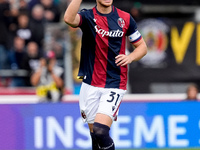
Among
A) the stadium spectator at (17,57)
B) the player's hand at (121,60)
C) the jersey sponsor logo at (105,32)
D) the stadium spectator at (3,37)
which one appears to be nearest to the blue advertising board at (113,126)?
the stadium spectator at (17,57)

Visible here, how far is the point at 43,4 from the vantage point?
12750mm

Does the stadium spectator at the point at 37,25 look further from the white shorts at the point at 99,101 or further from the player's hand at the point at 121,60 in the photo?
the player's hand at the point at 121,60

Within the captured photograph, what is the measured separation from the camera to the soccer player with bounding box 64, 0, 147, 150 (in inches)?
245

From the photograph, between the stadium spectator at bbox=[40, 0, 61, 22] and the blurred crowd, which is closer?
the blurred crowd

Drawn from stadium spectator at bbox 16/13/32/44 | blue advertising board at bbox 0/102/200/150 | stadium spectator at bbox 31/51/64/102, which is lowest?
blue advertising board at bbox 0/102/200/150

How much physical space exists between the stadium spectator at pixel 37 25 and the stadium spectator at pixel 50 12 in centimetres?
29

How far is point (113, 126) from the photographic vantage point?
965 centimetres

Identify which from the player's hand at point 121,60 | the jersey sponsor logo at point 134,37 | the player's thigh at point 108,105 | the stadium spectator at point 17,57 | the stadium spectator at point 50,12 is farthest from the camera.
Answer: the stadium spectator at point 50,12

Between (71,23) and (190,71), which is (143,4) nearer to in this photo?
(190,71)

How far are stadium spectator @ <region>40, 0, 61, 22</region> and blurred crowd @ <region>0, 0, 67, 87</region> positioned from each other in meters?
0.13

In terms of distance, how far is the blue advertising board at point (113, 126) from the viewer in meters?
9.45

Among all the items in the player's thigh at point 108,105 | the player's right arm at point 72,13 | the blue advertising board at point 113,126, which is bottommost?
the blue advertising board at point 113,126

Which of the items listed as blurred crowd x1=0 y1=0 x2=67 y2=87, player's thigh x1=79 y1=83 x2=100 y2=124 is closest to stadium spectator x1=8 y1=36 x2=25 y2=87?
blurred crowd x1=0 y1=0 x2=67 y2=87

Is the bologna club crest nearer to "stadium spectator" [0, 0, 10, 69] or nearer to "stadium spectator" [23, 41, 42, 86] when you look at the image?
"stadium spectator" [23, 41, 42, 86]
